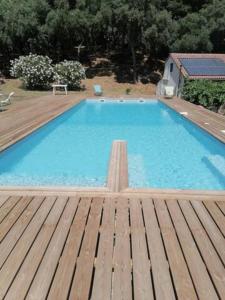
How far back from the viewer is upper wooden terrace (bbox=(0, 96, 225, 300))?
2348 mm

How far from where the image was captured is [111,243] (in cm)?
294

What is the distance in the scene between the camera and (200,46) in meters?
24.3

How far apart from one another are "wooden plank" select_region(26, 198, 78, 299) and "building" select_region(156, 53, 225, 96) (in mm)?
14331

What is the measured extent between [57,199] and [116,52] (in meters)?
27.7

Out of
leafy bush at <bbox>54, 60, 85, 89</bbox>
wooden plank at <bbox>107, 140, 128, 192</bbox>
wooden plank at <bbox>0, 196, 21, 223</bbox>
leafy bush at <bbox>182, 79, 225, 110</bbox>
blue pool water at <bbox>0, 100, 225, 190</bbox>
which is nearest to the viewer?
wooden plank at <bbox>0, 196, 21, 223</bbox>

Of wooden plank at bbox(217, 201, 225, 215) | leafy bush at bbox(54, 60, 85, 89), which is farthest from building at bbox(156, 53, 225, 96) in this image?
wooden plank at bbox(217, 201, 225, 215)

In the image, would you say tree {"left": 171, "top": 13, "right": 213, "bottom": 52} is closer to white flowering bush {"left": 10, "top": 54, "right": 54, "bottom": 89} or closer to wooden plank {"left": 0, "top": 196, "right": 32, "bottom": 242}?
white flowering bush {"left": 10, "top": 54, "right": 54, "bottom": 89}

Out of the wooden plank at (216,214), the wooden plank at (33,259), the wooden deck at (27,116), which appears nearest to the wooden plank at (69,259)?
the wooden plank at (33,259)

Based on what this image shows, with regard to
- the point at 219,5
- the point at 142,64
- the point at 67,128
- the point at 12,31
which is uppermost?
the point at 219,5

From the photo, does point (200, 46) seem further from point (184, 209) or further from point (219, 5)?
point (184, 209)

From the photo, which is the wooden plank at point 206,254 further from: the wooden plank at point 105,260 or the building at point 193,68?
the building at point 193,68

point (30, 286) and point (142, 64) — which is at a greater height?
point (142, 64)

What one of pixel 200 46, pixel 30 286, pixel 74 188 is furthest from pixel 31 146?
pixel 200 46

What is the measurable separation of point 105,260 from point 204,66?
16.6 meters
